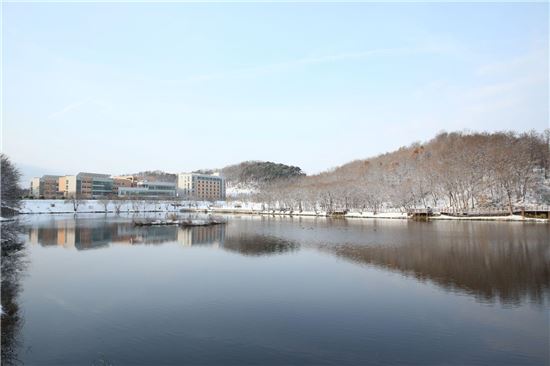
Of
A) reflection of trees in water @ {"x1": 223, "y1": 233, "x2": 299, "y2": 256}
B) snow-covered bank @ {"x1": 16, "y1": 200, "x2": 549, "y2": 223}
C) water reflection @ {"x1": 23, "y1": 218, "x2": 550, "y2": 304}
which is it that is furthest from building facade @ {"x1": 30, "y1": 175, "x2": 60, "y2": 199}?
reflection of trees in water @ {"x1": 223, "y1": 233, "x2": 299, "y2": 256}

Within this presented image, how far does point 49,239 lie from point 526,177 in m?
64.3

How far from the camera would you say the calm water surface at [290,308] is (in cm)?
834

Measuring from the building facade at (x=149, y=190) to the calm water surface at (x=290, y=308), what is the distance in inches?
4021

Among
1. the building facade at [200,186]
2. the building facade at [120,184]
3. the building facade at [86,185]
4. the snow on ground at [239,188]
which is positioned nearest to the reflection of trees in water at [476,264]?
the building facade at [86,185]

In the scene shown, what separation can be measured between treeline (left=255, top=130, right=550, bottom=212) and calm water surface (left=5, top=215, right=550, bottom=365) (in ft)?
151

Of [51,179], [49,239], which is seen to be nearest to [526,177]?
[49,239]

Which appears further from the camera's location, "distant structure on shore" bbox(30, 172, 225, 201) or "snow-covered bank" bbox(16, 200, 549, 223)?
"distant structure on shore" bbox(30, 172, 225, 201)

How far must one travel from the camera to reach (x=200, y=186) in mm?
142500

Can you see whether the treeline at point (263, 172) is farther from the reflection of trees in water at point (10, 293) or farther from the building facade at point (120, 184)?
the reflection of trees in water at point (10, 293)

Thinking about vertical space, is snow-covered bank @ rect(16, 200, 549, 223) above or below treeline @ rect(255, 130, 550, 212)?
below

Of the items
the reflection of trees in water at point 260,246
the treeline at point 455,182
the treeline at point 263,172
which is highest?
the treeline at point 263,172

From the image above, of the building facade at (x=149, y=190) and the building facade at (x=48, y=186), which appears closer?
the building facade at (x=48, y=186)

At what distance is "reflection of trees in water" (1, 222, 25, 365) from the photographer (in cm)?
868

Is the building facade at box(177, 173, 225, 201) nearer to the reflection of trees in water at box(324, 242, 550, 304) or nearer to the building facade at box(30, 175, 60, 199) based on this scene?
the building facade at box(30, 175, 60, 199)
